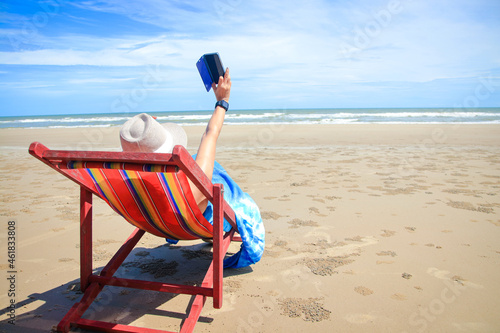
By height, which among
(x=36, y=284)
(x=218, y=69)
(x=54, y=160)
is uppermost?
(x=218, y=69)

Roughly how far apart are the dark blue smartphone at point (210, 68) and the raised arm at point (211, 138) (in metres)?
0.05

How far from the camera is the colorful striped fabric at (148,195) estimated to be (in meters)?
1.88

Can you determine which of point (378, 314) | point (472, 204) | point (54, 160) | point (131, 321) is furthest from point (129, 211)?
point (472, 204)

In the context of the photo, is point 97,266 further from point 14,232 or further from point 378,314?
point 378,314

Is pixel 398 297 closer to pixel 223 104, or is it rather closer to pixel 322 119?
pixel 223 104

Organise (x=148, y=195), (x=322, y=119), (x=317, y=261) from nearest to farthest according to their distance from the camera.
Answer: (x=148, y=195)
(x=317, y=261)
(x=322, y=119)

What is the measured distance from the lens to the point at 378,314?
223 centimetres

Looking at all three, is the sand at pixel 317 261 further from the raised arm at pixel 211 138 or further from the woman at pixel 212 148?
the raised arm at pixel 211 138

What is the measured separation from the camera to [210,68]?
230 centimetres

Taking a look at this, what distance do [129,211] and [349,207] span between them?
3.03m

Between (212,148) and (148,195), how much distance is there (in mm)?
442

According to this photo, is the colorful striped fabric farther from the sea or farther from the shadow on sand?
the sea

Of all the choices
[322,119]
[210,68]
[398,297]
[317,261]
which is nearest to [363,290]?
[398,297]

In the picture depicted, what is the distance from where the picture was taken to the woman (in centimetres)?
201
